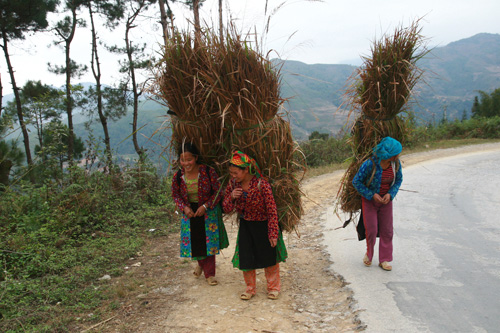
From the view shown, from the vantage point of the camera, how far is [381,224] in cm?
370

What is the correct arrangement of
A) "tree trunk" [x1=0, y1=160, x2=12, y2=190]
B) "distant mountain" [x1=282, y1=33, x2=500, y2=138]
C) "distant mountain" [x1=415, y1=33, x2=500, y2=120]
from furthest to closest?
1. "distant mountain" [x1=415, y1=33, x2=500, y2=120]
2. "distant mountain" [x1=282, y1=33, x2=500, y2=138]
3. "tree trunk" [x1=0, y1=160, x2=12, y2=190]

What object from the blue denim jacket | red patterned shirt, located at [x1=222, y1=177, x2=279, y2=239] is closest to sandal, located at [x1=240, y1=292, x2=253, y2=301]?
red patterned shirt, located at [x1=222, y1=177, x2=279, y2=239]

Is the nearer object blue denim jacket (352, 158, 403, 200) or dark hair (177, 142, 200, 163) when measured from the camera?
dark hair (177, 142, 200, 163)

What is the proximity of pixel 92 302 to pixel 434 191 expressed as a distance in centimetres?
638

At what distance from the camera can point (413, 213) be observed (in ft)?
18.6

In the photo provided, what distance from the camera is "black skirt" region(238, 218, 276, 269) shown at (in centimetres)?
323

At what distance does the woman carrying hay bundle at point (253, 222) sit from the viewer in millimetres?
3115

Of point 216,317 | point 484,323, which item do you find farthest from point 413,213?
point 216,317

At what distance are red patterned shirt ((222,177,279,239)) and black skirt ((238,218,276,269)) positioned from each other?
0.09 metres

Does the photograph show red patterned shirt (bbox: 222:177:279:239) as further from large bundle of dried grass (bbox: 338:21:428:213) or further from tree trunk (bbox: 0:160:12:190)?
tree trunk (bbox: 0:160:12:190)

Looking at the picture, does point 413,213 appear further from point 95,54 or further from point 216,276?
point 95,54

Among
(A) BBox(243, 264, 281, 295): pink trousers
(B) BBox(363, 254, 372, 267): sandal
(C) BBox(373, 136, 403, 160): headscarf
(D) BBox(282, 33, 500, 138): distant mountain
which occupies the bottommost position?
(B) BBox(363, 254, 372, 267): sandal

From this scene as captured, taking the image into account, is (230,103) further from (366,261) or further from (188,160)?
(366,261)

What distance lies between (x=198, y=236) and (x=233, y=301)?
706 mm
